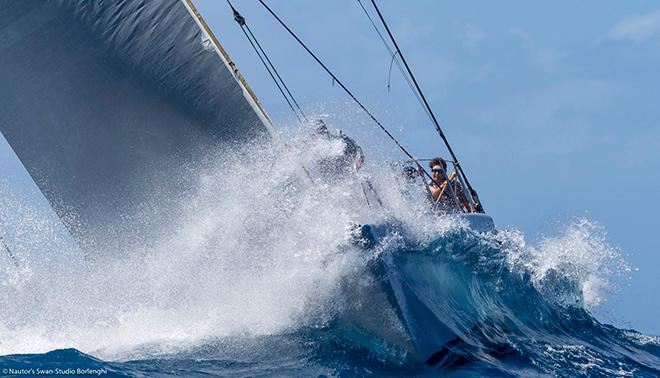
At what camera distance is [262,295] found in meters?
5.65

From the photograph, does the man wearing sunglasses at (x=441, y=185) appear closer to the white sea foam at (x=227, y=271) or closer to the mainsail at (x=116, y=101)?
the white sea foam at (x=227, y=271)

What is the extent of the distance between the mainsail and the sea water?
29 cm

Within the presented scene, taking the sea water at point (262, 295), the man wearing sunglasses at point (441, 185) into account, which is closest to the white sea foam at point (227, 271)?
the sea water at point (262, 295)

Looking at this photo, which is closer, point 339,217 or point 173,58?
point 339,217

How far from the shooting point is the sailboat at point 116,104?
22.8ft

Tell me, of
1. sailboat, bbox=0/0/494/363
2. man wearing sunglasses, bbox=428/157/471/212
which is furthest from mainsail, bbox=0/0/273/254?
man wearing sunglasses, bbox=428/157/471/212

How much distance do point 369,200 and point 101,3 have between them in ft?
10.8

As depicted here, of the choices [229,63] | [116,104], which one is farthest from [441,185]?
[116,104]

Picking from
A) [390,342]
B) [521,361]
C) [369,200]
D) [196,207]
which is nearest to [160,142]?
[196,207]

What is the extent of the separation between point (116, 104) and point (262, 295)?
9.09 ft

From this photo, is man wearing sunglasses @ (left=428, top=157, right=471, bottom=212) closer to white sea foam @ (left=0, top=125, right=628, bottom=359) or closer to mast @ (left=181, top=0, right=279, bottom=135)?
white sea foam @ (left=0, top=125, right=628, bottom=359)

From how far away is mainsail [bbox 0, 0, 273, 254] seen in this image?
697 centimetres

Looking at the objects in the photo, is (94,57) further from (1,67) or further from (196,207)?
(196,207)

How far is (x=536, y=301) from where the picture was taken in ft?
30.7
